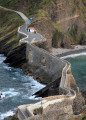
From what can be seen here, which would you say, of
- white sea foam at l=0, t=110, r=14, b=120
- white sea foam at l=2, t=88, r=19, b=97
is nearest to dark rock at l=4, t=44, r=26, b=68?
white sea foam at l=2, t=88, r=19, b=97

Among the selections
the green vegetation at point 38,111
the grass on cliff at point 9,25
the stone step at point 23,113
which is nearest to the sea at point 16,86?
the grass on cliff at point 9,25

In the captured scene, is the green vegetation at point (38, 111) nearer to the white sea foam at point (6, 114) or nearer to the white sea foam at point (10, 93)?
the white sea foam at point (6, 114)

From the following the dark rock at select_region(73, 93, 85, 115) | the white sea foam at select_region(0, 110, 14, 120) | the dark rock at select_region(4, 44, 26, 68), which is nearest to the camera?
the dark rock at select_region(73, 93, 85, 115)

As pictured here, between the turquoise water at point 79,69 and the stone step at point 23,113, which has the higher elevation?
the stone step at point 23,113

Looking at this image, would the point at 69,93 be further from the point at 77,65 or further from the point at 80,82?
the point at 77,65

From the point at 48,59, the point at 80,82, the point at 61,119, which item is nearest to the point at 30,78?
the point at 48,59

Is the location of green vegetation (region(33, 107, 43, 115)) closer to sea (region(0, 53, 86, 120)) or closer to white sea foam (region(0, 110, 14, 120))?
white sea foam (region(0, 110, 14, 120))

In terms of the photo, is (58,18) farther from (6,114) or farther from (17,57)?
(6,114)
